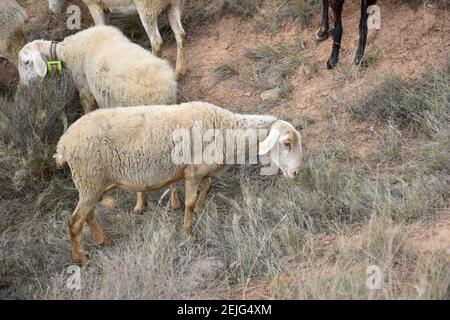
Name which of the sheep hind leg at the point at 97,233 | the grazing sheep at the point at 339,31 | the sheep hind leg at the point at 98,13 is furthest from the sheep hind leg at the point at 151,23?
the sheep hind leg at the point at 97,233

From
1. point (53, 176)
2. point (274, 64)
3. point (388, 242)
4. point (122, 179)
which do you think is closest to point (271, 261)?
point (388, 242)

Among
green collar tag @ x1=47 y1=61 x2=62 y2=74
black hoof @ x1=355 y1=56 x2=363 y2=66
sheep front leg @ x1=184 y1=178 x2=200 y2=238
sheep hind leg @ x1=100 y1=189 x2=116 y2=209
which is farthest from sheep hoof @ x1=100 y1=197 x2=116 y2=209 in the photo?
black hoof @ x1=355 y1=56 x2=363 y2=66

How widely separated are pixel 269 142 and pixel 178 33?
2.93 metres

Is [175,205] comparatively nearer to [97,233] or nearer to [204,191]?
[204,191]

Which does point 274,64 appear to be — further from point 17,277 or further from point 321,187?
point 17,277

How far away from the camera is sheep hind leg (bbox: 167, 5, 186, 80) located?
7852 millimetres

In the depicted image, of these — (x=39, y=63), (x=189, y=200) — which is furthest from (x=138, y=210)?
(x=39, y=63)

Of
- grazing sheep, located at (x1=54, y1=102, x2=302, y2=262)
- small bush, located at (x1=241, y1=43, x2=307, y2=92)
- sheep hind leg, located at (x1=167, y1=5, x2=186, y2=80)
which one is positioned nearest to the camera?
grazing sheep, located at (x1=54, y1=102, x2=302, y2=262)

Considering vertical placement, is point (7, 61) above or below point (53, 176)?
above

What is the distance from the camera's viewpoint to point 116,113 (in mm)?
5387

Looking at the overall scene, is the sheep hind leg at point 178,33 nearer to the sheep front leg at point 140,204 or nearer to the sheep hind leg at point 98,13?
the sheep hind leg at point 98,13

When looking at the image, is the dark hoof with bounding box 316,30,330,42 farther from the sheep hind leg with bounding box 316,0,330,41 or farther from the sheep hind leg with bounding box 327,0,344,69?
the sheep hind leg with bounding box 327,0,344,69

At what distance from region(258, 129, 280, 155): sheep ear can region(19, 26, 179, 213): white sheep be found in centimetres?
111

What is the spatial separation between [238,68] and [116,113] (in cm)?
280
